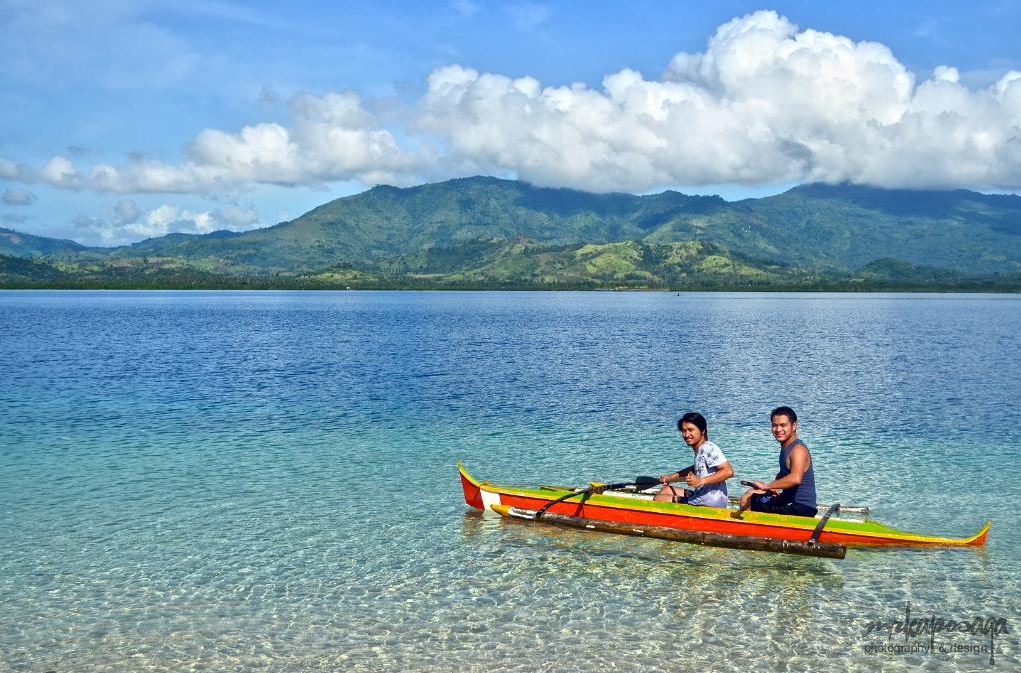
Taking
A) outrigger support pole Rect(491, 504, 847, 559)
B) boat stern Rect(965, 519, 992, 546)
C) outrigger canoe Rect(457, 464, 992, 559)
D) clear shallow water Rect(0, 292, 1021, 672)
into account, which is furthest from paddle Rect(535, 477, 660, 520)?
boat stern Rect(965, 519, 992, 546)

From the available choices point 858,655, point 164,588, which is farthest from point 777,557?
point 164,588

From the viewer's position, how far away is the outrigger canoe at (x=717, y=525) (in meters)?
21.0

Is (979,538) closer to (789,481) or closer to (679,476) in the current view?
(789,481)

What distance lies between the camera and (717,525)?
21609 mm

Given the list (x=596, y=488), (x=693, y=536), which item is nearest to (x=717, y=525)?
(x=693, y=536)

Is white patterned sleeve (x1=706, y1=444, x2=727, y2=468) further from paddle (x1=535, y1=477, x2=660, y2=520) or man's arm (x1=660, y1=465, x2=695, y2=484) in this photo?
paddle (x1=535, y1=477, x2=660, y2=520)

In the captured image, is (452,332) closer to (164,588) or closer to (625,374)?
(625,374)

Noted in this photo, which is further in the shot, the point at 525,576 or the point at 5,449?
the point at 5,449

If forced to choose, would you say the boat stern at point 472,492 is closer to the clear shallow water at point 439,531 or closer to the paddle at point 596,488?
the clear shallow water at point 439,531

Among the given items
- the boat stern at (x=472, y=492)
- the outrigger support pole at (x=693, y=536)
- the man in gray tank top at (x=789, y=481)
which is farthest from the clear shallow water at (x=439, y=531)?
the man in gray tank top at (x=789, y=481)

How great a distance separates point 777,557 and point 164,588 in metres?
15.3

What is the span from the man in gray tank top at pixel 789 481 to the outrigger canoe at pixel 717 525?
0.49m

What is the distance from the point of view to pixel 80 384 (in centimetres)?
5669

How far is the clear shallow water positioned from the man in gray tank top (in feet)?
4.95
